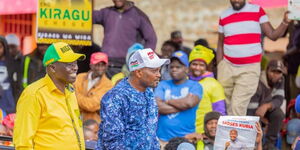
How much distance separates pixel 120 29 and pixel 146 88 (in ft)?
16.9

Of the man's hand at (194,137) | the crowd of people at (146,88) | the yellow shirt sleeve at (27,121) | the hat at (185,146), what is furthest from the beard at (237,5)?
the yellow shirt sleeve at (27,121)

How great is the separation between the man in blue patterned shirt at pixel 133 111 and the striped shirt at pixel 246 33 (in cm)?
405

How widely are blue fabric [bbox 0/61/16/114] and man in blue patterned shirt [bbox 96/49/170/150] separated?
560cm

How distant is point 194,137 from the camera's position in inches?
407

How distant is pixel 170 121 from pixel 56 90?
3496mm

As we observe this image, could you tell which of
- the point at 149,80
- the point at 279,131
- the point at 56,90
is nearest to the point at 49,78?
the point at 56,90

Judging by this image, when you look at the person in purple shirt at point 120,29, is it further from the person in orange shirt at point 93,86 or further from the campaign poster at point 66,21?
the campaign poster at point 66,21

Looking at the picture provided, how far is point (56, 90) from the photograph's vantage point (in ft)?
24.7

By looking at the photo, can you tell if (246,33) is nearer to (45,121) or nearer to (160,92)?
(160,92)

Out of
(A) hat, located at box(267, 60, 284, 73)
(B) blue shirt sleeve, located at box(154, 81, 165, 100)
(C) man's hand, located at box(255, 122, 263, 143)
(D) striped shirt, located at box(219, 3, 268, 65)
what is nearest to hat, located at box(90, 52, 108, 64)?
(B) blue shirt sleeve, located at box(154, 81, 165, 100)

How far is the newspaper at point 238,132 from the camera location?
325 inches

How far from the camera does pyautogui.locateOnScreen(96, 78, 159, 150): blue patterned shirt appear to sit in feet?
23.4

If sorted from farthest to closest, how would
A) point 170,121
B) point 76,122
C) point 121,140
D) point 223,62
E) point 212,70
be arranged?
point 212,70
point 223,62
point 170,121
point 76,122
point 121,140

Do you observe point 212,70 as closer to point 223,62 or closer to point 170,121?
point 223,62
